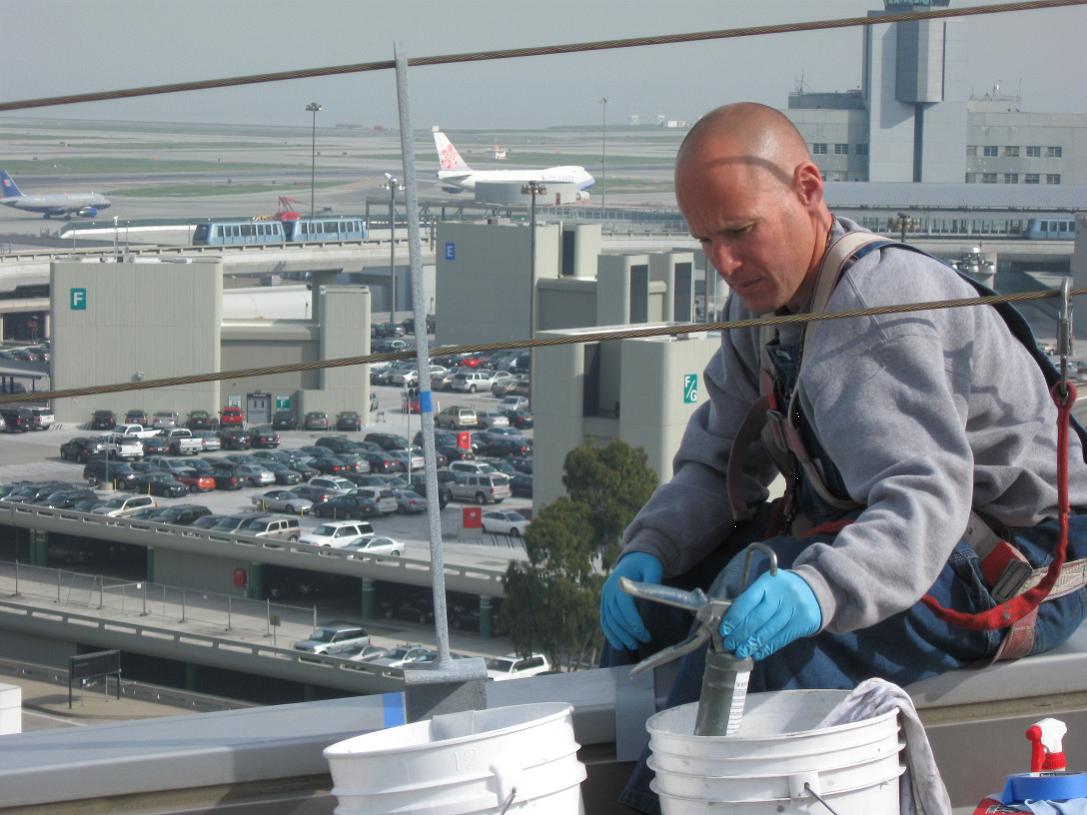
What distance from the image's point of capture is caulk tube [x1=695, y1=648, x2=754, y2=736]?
36.7 inches

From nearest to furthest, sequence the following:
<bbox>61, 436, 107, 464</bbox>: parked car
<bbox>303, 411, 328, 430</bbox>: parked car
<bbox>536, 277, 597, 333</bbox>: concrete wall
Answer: <bbox>61, 436, 107, 464</bbox>: parked car → <bbox>303, 411, 328, 430</bbox>: parked car → <bbox>536, 277, 597, 333</bbox>: concrete wall

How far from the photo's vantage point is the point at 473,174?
39.9 metres

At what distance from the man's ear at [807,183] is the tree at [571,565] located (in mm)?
7376

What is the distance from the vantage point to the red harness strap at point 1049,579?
1.09m

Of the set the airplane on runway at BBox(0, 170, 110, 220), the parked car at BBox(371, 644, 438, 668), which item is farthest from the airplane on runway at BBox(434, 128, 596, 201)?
the parked car at BBox(371, 644, 438, 668)

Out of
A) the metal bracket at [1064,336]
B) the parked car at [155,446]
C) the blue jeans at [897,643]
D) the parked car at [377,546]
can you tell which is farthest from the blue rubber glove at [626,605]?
the parked car at [155,446]

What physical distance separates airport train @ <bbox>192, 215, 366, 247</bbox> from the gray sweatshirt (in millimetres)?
27140

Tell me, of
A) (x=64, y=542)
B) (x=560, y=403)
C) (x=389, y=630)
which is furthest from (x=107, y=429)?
(x=389, y=630)

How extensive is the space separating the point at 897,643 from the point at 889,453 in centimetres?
15

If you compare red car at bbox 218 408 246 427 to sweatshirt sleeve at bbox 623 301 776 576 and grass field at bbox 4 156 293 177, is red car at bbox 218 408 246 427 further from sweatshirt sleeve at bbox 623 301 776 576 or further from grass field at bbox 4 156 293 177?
grass field at bbox 4 156 293 177

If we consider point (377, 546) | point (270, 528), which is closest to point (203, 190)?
point (270, 528)

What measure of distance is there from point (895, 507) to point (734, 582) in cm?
12

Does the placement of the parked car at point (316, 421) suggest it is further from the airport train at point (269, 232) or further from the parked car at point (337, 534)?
the airport train at point (269, 232)

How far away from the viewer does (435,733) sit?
38.9 inches
